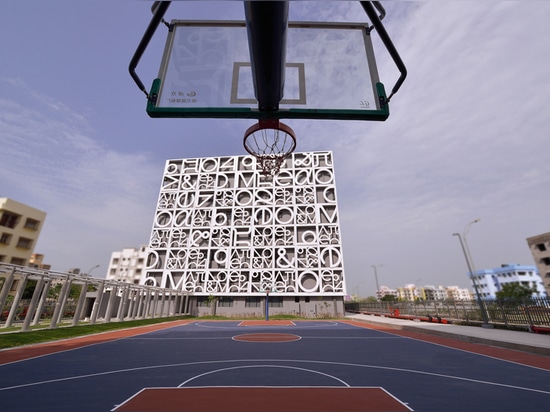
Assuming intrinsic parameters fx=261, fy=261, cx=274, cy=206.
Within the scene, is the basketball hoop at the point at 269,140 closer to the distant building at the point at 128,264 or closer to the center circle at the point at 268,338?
the center circle at the point at 268,338

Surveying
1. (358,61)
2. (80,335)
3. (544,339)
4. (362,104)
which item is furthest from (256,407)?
(80,335)

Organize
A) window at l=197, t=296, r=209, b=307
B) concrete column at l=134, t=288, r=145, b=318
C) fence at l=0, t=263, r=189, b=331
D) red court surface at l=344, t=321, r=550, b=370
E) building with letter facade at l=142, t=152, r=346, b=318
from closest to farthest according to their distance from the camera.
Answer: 1. red court surface at l=344, t=321, r=550, b=370
2. fence at l=0, t=263, r=189, b=331
3. concrete column at l=134, t=288, r=145, b=318
4. building with letter facade at l=142, t=152, r=346, b=318
5. window at l=197, t=296, r=209, b=307

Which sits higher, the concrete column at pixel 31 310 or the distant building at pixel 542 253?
the distant building at pixel 542 253

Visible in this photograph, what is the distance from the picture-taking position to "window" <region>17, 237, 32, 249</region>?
36.5m

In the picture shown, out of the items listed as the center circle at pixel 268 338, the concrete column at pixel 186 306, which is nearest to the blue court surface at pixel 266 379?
the center circle at pixel 268 338

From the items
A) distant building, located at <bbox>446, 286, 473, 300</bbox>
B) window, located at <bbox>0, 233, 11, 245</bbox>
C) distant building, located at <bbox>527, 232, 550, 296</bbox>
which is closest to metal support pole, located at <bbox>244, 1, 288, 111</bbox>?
window, located at <bbox>0, 233, 11, 245</bbox>

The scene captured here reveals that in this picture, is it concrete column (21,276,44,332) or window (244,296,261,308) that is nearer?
concrete column (21,276,44,332)

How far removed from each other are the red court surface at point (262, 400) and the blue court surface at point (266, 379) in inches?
0.9

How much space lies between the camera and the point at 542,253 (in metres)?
44.8

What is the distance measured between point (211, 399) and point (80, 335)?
1362 cm

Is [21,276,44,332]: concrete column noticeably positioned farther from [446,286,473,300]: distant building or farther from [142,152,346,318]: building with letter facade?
[446,286,473,300]: distant building

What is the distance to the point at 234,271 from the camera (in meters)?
35.5

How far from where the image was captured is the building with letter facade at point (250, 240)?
34.4 m

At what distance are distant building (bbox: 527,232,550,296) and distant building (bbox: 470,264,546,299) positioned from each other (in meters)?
42.5
